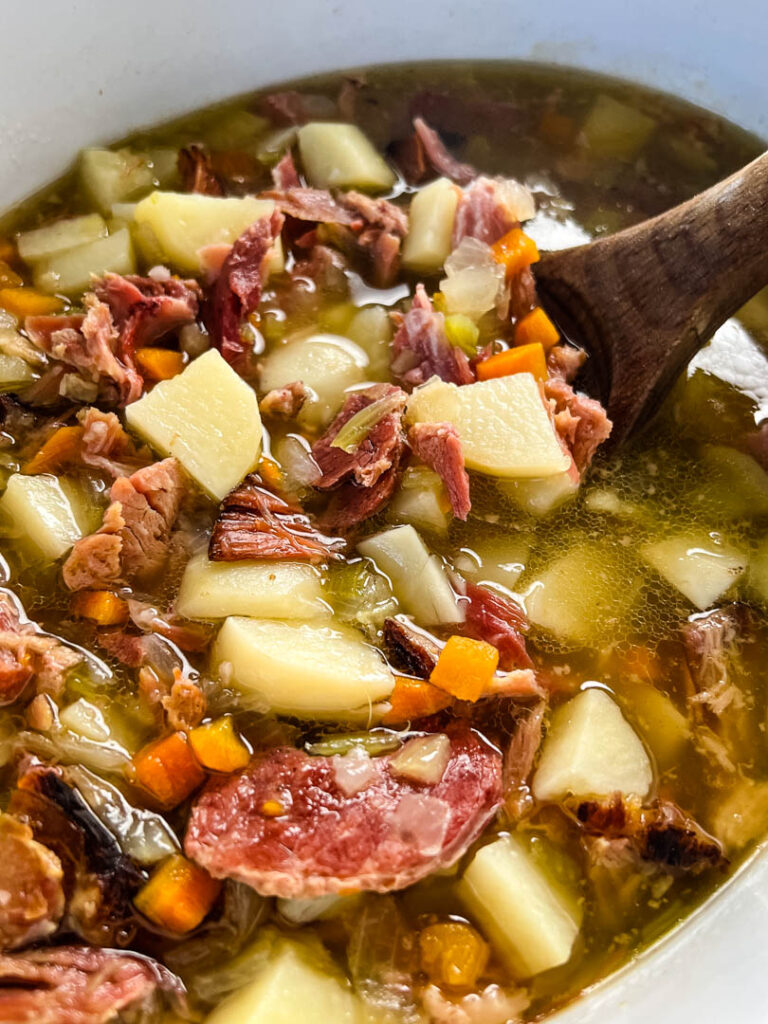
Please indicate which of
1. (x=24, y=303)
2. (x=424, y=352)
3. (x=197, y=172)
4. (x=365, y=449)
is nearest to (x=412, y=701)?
(x=365, y=449)

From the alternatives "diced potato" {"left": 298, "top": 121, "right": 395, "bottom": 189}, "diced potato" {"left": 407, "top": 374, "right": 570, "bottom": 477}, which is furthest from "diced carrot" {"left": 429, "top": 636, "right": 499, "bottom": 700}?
"diced potato" {"left": 298, "top": 121, "right": 395, "bottom": 189}

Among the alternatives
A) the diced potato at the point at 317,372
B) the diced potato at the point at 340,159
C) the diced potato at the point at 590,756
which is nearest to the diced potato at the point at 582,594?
the diced potato at the point at 590,756

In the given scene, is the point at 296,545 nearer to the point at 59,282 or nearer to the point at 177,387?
the point at 177,387

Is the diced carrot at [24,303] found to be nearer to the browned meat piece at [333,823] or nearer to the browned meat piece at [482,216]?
the browned meat piece at [482,216]

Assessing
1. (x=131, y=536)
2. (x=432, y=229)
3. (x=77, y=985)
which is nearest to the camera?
(x=77, y=985)

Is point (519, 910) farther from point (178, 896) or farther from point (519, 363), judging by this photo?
point (519, 363)

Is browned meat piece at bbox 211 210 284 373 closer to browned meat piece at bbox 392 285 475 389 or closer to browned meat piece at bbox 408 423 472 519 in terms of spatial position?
browned meat piece at bbox 392 285 475 389
